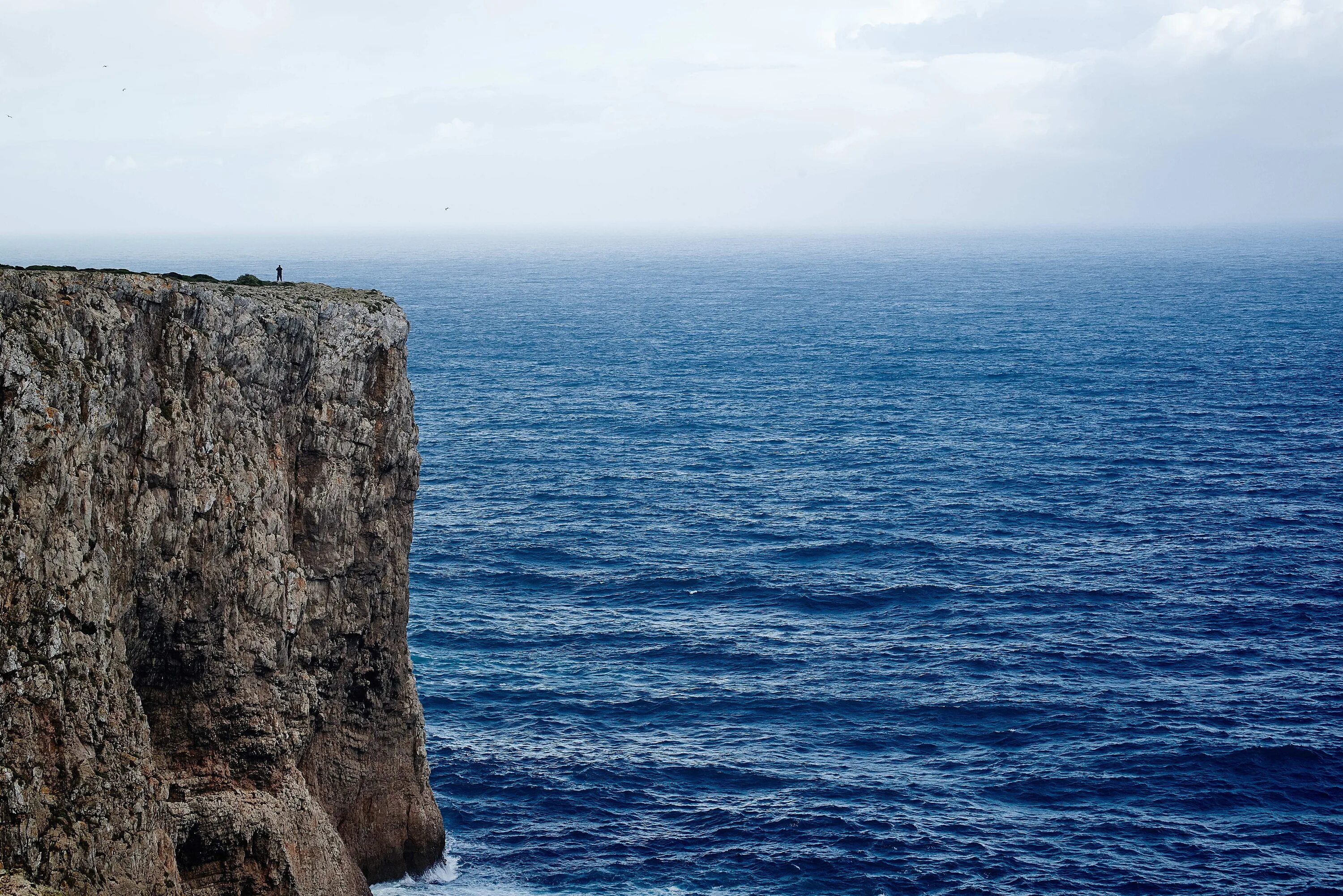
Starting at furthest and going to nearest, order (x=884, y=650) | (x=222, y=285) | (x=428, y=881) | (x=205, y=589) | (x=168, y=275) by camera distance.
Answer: (x=884, y=650), (x=428, y=881), (x=222, y=285), (x=168, y=275), (x=205, y=589)

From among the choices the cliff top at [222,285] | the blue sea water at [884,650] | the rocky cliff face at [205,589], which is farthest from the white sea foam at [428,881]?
the cliff top at [222,285]

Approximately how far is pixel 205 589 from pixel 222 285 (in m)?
10.9

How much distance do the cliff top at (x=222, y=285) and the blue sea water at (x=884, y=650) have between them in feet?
73.4

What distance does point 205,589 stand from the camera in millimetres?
39125

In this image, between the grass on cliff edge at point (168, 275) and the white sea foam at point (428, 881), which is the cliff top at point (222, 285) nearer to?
the grass on cliff edge at point (168, 275)

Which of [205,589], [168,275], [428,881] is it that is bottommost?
[428,881]

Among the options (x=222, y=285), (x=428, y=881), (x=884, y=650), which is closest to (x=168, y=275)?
(x=222, y=285)

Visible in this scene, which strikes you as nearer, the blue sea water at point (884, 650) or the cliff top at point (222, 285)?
the cliff top at point (222, 285)

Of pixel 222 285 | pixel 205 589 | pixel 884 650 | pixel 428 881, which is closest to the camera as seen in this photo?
pixel 205 589

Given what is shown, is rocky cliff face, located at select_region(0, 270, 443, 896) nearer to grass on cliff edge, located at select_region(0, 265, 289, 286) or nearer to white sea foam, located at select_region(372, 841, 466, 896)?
white sea foam, located at select_region(372, 841, 466, 896)

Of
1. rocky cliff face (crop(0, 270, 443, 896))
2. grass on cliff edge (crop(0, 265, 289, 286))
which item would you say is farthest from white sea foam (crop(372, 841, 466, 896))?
grass on cliff edge (crop(0, 265, 289, 286))

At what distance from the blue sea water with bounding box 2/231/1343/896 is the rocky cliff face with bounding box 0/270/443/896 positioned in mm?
8934

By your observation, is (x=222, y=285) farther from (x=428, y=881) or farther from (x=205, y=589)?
(x=428, y=881)

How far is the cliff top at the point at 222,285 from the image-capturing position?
118ft
